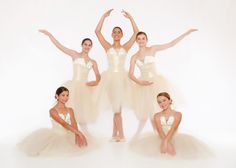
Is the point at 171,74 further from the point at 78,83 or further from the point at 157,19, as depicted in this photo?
the point at 78,83

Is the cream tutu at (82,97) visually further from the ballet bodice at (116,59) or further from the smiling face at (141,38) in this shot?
the smiling face at (141,38)

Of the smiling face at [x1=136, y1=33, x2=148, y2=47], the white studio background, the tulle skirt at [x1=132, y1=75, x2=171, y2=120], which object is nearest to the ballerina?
the tulle skirt at [x1=132, y1=75, x2=171, y2=120]

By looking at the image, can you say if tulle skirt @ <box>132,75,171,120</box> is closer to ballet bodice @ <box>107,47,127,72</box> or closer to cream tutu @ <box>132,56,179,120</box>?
cream tutu @ <box>132,56,179,120</box>

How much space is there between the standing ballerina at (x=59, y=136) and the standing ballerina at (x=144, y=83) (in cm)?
37

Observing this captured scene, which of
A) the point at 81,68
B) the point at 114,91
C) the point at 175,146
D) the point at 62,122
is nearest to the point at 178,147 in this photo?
the point at 175,146

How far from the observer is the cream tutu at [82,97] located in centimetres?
226

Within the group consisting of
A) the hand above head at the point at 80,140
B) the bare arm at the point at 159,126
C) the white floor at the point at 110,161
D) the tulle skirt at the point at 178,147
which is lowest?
the white floor at the point at 110,161

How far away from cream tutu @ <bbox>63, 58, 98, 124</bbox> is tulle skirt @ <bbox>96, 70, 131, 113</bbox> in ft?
0.16

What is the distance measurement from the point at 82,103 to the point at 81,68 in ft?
0.68

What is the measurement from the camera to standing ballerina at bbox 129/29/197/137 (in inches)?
87.3

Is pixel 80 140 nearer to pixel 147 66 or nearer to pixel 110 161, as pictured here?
pixel 110 161

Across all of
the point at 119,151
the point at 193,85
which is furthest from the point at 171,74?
the point at 119,151

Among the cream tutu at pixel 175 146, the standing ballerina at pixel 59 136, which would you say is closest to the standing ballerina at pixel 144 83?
the cream tutu at pixel 175 146

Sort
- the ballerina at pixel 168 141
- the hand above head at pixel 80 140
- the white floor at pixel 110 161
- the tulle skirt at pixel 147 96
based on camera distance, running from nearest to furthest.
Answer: the white floor at pixel 110 161
the ballerina at pixel 168 141
the hand above head at pixel 80 140
the tulle skirt at pixel 147 96
